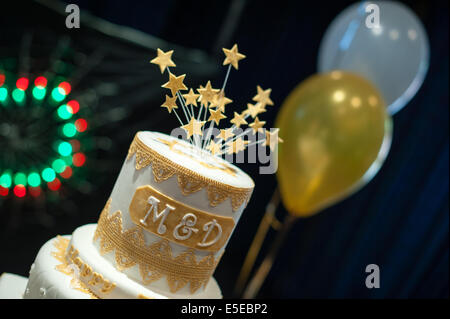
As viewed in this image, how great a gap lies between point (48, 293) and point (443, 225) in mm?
2544

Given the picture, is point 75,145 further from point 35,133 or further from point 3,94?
point 3,94

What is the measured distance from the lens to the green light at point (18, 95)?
2812 millimetres

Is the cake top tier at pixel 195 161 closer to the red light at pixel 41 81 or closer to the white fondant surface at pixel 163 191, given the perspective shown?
the white fondant surface at pixel 163 191

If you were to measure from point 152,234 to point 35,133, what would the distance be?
1.99 meters

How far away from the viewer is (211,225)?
1.36 m

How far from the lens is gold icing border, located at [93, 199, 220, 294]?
134cm

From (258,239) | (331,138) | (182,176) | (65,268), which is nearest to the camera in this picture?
(182,176)

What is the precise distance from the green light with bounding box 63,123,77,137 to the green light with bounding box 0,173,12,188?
1.49 feet

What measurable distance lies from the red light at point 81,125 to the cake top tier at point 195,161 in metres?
1.75

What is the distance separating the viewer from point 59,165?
309 cm

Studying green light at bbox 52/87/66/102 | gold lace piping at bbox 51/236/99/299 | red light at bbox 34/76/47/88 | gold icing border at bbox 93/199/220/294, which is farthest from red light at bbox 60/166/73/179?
gold icing border at bbox 93/199/220/294

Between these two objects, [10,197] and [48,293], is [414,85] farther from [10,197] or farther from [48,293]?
[10,197]

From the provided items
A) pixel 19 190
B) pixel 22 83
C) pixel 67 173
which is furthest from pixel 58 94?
pixel 19 190

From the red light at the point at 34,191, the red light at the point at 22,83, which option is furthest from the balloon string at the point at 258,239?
the red light at the point at 22,83
